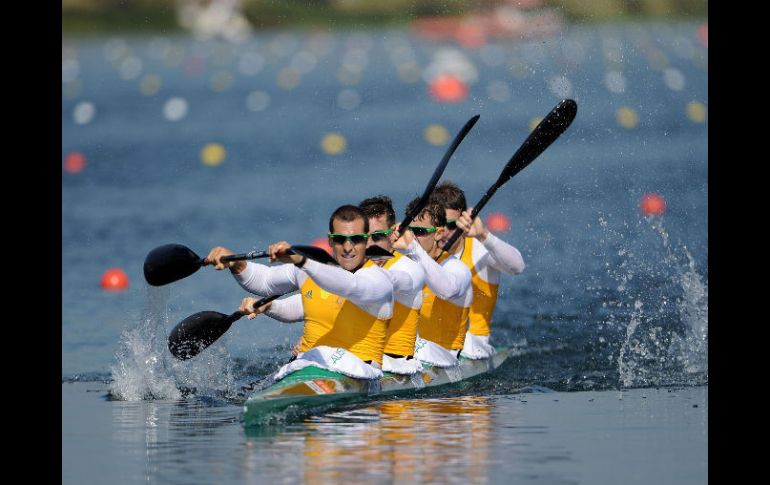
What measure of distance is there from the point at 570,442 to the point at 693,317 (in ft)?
22.7

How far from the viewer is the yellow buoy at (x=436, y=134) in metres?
30.5

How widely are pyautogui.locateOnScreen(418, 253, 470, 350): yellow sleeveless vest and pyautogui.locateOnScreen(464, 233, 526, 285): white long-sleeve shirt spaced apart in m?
0.62

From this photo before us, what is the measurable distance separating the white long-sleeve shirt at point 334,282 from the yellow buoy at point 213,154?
18195 mm

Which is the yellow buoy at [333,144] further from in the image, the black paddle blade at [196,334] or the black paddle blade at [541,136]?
the black paddle blade at [196,334]

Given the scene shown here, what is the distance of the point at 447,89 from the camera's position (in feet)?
110

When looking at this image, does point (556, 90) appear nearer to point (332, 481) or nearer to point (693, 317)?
point (693, 317)

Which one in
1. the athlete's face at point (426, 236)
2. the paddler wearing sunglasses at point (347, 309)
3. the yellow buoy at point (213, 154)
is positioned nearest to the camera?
the paddler wearing sunglasses at point (347, 309)

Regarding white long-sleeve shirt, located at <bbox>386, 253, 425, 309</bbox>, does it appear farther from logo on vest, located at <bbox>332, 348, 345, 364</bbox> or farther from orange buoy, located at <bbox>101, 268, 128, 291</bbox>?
orange buoy, located at <bbox>101, 268, 128, 291</bbox>

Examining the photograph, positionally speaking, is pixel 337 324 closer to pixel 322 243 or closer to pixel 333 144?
pixel 322 243

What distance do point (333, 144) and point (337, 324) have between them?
19.9 metres

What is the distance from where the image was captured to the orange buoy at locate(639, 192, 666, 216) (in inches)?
1056

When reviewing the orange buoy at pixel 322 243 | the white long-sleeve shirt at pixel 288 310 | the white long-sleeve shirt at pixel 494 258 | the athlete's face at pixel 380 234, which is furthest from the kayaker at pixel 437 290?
the orange buoy at pixel 322 243

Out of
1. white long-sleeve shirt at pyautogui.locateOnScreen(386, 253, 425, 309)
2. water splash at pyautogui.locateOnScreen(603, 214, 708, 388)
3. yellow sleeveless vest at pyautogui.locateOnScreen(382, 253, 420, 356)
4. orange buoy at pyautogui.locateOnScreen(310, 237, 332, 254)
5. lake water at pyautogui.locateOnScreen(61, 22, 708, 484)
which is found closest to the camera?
lake water at pyautogui.locateOnScreen(61, 22, 708, 484)

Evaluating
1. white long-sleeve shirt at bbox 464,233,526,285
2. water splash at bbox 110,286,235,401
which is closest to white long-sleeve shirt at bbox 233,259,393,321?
water splash at bbox 110,286,235,401
